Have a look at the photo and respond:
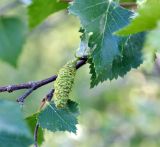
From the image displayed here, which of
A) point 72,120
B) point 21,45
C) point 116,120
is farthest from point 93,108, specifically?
point 72,120

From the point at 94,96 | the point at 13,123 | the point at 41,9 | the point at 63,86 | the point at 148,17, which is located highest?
the point at 94,96

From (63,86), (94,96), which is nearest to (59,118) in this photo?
(63,86)

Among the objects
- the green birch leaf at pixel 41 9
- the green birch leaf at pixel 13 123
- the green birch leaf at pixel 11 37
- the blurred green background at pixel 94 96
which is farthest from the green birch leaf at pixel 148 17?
the blurred green background at pixel 94 96

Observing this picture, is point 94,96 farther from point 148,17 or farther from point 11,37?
point 148,17

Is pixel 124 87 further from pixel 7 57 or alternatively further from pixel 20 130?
pixel 20 130

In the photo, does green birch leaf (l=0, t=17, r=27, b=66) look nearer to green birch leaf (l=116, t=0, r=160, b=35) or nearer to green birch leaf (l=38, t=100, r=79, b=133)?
green birch leaf (l=38, t=100, r=79, b=133)

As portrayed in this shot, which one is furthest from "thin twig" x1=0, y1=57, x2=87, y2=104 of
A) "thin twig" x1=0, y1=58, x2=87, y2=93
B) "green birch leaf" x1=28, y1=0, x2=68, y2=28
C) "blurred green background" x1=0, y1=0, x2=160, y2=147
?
"blurred green background" x1=0, y1=0, x2=160, y2=147
